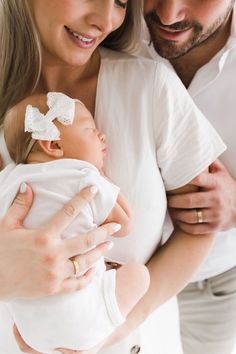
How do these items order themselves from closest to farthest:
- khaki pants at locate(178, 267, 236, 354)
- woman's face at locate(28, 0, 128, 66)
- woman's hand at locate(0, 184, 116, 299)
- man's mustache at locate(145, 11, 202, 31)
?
woman's hand at locate(0, 184, 116, 299), woman's face at locate(28, 0, 128, 66), man's mustache at locate(145, 11, 202, 31), khaki pants at locate(178, 267, 236, 354)

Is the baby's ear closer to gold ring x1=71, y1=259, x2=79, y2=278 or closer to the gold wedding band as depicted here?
gold ring x1=71, y1=259, x2=79, y2=278

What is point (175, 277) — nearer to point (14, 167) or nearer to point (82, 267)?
point (82, 267)

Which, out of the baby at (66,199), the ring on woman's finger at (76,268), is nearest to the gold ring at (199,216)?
the baby at (66,199)

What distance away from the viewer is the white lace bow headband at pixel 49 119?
1.19 m

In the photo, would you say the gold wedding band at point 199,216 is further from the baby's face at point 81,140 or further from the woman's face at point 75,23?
the woman's face at point 75,23

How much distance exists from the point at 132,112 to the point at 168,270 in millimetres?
409

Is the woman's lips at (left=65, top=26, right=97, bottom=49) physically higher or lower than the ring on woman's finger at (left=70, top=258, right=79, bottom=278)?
higher

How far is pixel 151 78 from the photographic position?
4.34ft

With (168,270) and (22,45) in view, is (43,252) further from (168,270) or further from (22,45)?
(22,45)

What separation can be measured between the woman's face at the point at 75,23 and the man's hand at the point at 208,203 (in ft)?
1.36

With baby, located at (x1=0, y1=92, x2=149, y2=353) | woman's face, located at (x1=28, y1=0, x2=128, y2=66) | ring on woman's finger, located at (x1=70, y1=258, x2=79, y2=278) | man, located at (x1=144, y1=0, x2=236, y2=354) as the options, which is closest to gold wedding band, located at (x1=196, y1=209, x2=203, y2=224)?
man, located at (x1=144, y1=0, x2=236, y2=354)

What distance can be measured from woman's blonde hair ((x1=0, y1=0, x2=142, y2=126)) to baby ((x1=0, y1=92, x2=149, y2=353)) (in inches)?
6.3

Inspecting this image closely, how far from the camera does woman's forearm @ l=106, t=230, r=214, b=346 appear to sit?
Result: 4.57 feet

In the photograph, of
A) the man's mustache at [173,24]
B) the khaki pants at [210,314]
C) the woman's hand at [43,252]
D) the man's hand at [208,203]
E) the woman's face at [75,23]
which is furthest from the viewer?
the khaki pants at [210,314]
